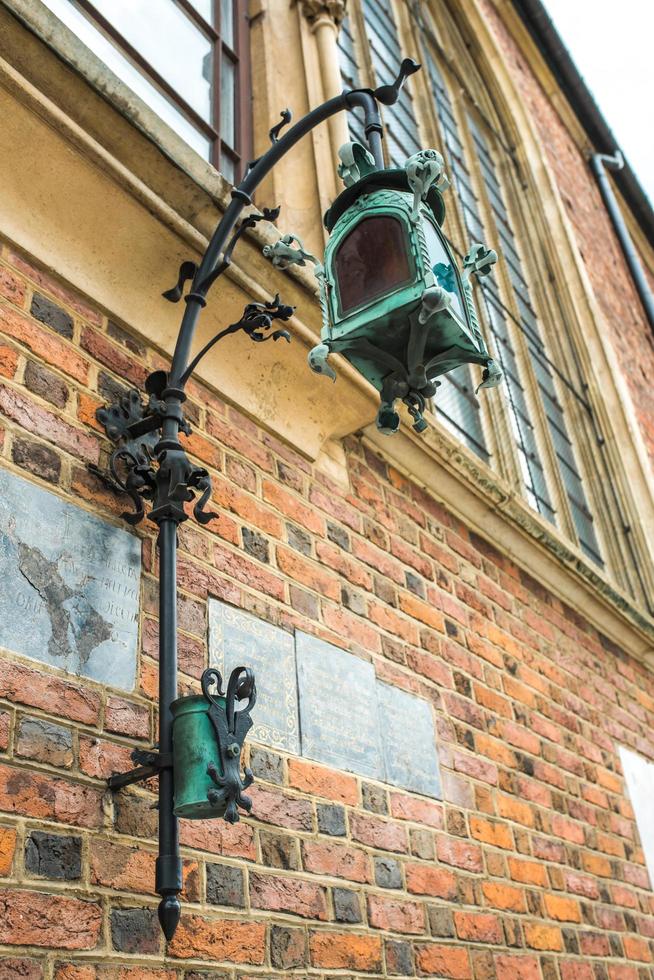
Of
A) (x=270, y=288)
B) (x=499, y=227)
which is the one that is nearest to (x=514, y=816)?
(x=270, y=288)

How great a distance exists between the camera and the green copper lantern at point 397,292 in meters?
1.88

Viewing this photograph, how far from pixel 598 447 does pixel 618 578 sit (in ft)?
2.82

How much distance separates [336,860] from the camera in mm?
2295

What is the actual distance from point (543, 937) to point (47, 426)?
2.20 meters

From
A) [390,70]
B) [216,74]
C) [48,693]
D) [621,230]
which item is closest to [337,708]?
[48,693]

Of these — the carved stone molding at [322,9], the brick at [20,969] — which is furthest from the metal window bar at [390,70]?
the brick at [20,969]

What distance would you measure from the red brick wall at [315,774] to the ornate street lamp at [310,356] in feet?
0.45

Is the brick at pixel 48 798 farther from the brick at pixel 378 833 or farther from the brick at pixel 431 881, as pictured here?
the brick at pixel 431 881

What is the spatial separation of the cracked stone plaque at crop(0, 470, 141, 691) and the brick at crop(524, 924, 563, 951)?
5.66ft

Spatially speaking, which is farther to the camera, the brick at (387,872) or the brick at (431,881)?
the brick at (431,881)

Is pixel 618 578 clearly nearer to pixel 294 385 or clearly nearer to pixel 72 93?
pixel 294 385

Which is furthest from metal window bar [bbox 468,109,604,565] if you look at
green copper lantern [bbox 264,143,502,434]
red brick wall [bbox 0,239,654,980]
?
green copper lantern [bbox 264,143,502,434]

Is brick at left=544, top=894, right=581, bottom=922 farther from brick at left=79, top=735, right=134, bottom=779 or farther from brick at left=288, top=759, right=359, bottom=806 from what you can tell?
brick at left=79, top=735, right=134, bottom=779

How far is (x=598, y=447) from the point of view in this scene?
5996 millimetres
